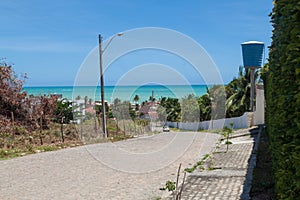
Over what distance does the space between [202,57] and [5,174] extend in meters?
6.47

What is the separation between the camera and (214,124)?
30781 millimetres

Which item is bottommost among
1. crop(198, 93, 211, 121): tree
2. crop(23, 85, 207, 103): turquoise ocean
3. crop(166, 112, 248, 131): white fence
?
crop(166, 112, 248, 131): white fence

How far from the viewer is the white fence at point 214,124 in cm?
2331

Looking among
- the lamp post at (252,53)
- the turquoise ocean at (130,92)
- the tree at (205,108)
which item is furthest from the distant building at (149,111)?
the tree at (205,108)

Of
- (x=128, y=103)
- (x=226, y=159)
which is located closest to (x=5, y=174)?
(x=226, y=159)

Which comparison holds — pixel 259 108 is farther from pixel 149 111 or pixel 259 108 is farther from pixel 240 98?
pixel 240 98

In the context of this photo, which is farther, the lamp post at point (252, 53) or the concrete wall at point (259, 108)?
the concrete wall at point (259, 108)

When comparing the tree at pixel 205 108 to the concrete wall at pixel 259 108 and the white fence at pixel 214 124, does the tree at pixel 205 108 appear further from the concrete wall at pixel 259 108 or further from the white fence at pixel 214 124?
the concrete wall at pixel 259 108

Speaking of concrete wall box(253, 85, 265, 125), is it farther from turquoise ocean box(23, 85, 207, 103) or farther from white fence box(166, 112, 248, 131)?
turquoise ocean box(23, 85, 207, 103)

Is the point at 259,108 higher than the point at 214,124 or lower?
higher

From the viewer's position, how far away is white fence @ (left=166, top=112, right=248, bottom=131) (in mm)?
23309

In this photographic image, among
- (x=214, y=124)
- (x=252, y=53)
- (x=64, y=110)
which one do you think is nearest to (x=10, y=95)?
(x=64, y=110)

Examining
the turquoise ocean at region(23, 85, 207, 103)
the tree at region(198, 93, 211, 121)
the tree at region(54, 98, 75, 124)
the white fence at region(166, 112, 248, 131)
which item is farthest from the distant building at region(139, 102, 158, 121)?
the tree at region(198, 93, 211, 121)

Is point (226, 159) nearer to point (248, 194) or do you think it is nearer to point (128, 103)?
point (248, 194)
